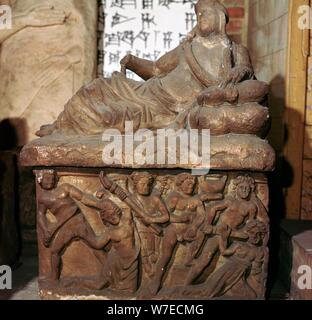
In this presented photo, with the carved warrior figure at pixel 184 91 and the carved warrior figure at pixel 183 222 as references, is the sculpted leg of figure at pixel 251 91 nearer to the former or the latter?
the carved warrior figure at pixel 184 91

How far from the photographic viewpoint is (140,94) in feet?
10.4

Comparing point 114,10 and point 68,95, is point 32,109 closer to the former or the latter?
point 68,95

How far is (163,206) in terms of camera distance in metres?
2.71

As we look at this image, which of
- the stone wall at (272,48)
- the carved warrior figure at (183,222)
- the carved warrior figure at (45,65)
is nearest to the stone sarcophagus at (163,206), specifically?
the carved warrior figure at (183,222)

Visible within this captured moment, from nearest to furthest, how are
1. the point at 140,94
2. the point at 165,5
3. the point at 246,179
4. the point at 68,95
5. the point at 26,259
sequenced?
1. the point at 246,179
2. the point at 140,94
3. the point at 26,259
4. the point at 68,95
5. the point at 165,5

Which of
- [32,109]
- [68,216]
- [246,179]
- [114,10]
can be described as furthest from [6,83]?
[246,179]

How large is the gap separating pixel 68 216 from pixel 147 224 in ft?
1.54

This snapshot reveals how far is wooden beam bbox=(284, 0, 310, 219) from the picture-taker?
385 cm

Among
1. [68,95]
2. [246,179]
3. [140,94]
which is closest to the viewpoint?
[246,179]

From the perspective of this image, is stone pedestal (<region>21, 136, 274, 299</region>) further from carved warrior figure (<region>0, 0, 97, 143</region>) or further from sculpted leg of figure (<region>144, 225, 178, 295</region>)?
carved warrior figure (<region>0, 0, 97, 143</region>)

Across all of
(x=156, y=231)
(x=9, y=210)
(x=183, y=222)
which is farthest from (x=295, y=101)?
(x=9, y=210)

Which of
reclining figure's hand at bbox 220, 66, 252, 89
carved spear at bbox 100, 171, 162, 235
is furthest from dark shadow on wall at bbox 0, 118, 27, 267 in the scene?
reclining figure's hand at bbox 220, 66, 252, 89

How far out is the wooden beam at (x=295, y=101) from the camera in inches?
152

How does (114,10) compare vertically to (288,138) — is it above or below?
above
